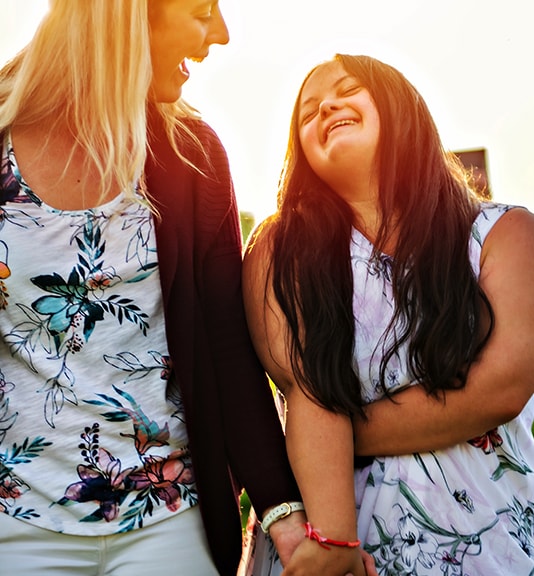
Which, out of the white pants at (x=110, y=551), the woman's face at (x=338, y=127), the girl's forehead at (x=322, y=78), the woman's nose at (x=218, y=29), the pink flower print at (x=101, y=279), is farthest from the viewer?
the girl's forehead at (x=322, y=78)

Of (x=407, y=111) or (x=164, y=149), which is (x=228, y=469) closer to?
(x=164, y=149)

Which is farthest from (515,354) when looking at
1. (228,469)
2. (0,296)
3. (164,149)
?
(0,296)

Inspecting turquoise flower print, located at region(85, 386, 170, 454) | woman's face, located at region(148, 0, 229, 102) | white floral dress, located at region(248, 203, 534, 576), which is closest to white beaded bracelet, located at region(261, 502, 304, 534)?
white floral dress, located at region(248, 203, 534, 576)

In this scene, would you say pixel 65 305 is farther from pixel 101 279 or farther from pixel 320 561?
pixel 320 561

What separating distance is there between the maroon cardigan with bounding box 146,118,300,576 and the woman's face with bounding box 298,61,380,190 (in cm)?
27

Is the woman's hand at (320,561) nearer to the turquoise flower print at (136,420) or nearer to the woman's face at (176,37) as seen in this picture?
the turquoise flower print at (136,420)

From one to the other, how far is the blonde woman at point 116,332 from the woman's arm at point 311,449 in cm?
5

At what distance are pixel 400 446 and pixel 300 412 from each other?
0.79 feet

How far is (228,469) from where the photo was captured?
1762 mm

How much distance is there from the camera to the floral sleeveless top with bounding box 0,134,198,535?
157 cm

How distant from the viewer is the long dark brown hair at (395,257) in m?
1.78

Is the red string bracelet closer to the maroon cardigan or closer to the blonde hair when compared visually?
the maroon cardigan

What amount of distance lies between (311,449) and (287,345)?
26 cm

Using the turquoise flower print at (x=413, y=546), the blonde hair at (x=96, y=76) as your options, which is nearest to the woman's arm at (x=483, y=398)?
the turquoise flower print at (x=413, y=546)
